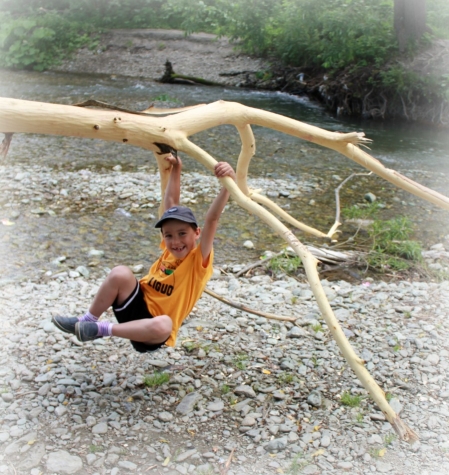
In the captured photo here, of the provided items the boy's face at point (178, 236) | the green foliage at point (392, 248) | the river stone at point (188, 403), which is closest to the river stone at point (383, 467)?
the river stone at point (188, 403)

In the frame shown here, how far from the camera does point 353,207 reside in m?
7.13

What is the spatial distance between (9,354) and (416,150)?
29.8 ft

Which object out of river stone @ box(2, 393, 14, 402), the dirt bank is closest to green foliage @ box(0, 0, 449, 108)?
the dirt bank

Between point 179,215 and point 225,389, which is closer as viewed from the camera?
point 179,215

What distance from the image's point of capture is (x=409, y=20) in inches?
487

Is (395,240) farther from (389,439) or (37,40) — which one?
(37,40)

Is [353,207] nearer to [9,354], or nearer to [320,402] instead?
[320,402]

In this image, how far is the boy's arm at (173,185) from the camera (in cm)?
348

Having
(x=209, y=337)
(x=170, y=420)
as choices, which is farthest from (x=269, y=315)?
(x=170, y=420)

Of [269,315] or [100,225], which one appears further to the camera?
[100,225]

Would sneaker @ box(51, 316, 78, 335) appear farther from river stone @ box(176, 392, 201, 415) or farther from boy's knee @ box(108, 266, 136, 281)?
river stone @ box(176, 392, 201, 415)

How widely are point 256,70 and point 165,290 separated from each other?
45.9 ft

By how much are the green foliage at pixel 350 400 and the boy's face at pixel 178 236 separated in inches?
52.2

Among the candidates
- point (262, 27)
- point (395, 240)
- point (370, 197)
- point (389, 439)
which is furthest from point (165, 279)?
point (262, 27)
